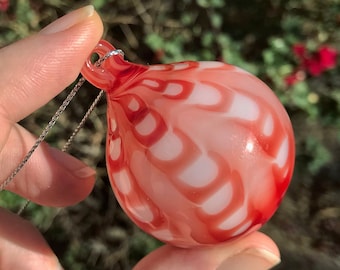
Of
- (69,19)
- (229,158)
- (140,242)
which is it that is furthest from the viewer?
(140,242)

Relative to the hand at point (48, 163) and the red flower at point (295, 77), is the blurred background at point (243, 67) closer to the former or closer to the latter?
the red flower at point (295, 77)

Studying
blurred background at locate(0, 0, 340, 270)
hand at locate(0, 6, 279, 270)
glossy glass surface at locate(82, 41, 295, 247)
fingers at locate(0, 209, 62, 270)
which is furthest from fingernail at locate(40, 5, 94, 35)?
blurred background at locate(0, 0, 340, 270)

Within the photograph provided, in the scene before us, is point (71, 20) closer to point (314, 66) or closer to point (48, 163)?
point (48, 163)

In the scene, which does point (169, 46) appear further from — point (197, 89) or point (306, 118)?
point (197, 89)

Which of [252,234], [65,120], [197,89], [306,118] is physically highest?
[197,89]

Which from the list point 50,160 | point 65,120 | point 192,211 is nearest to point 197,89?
point 192,211

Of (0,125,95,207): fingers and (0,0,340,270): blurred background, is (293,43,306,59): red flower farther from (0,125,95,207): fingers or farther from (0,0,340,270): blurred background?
(0,125,95,207): fingers

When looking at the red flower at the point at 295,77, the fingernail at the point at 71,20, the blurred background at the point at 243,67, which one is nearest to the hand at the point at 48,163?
the fingernail at the point at 71,20

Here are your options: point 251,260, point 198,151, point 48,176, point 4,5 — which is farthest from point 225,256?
point 4,5
